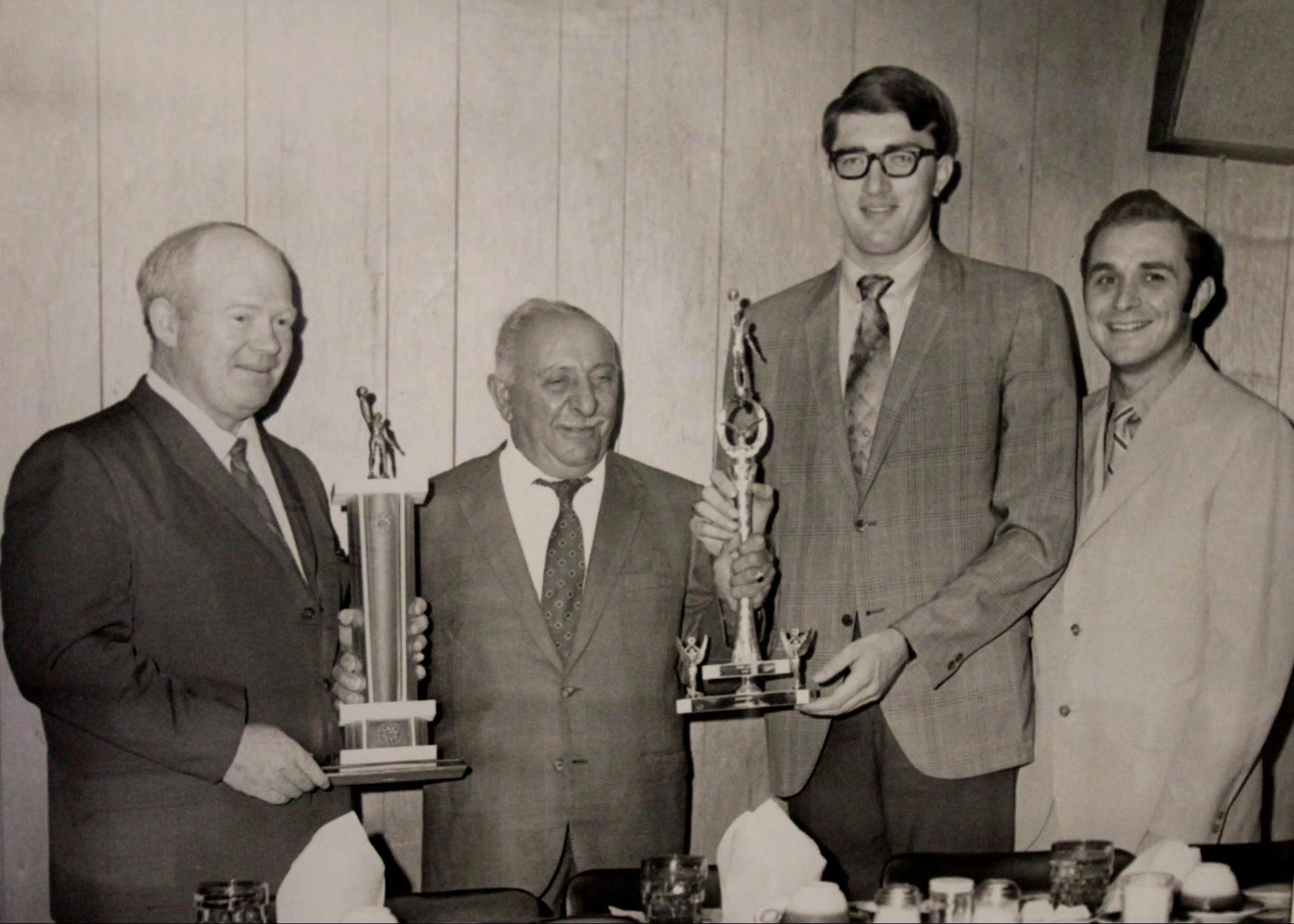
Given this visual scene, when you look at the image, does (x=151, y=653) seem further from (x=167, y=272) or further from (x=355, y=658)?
(x=167, y=272)

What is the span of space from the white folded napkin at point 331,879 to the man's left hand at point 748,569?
2.85 ft

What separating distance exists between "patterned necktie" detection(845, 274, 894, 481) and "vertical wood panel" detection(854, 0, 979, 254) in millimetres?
270

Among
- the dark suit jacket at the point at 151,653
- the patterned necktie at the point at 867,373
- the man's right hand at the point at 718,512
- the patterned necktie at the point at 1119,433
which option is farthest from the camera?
the patterned necktie at the point at 1119,433

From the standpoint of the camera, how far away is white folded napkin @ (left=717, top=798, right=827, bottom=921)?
2131 mm

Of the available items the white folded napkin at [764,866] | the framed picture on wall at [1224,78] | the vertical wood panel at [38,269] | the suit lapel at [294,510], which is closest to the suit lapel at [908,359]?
the framed picture on wall at [1224,78]

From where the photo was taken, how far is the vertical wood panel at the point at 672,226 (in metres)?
2.81

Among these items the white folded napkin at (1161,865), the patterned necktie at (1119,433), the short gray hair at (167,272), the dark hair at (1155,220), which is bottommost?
the white folded napkin at (1161,865)

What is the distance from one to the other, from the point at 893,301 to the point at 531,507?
0.88m

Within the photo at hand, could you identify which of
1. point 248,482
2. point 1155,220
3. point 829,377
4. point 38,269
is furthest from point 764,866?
point 1155,220

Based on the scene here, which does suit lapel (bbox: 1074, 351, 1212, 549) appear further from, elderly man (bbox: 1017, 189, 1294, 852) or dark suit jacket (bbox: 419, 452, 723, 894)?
dark suit jacket (bbox: 419, 452, 723, 894)

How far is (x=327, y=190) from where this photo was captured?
2.65 metres

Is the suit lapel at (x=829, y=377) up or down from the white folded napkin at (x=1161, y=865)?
up

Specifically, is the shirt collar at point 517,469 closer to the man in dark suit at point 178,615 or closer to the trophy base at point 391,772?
the man in dark suit at point 178,615

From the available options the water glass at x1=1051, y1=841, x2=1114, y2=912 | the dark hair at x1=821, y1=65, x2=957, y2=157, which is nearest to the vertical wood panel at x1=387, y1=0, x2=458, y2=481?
the dark hair at x1=821, y1=65, x2=957, y2=157
